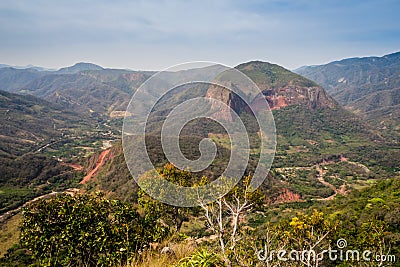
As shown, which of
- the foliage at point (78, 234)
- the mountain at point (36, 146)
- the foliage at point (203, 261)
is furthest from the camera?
the mountain at point (36, 146)

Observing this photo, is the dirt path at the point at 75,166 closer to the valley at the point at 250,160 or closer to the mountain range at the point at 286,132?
the valley at the point at 250,160

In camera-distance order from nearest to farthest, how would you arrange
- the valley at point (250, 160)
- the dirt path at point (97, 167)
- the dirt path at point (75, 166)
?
1. the valley at point (250, 160)
2. the dirt path at point (97, 167)
3. the dirt path at point (75, 166)

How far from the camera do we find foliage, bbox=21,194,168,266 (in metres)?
5.81

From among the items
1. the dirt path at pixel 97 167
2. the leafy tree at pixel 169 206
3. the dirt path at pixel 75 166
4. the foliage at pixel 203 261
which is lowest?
the dirt path at pixel 75 166

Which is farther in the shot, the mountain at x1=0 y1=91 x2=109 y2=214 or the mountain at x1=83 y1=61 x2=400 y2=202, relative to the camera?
the mountain at x1=0 y1=91 x2=109 y2=214

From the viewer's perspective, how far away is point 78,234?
6.11 meters

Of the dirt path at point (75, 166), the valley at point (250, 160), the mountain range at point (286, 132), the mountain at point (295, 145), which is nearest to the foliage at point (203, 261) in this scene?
the valley at point (250, 160)

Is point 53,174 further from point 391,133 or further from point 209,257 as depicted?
point 391,133

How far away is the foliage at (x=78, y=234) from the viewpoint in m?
5.81

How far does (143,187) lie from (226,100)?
271ft

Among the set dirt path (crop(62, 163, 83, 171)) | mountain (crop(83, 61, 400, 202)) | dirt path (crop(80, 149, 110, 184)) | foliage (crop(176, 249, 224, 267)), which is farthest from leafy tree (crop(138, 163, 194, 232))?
dirt path (crop(62, 163, 83, 171))

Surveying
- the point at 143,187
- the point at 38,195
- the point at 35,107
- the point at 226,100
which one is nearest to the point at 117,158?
the point at 38,195

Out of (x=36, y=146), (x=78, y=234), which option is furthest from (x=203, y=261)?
(x=36, y=146)

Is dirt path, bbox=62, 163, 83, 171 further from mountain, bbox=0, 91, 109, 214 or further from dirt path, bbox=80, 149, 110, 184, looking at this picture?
dirt path, bbox=80, 149, 110, 184
